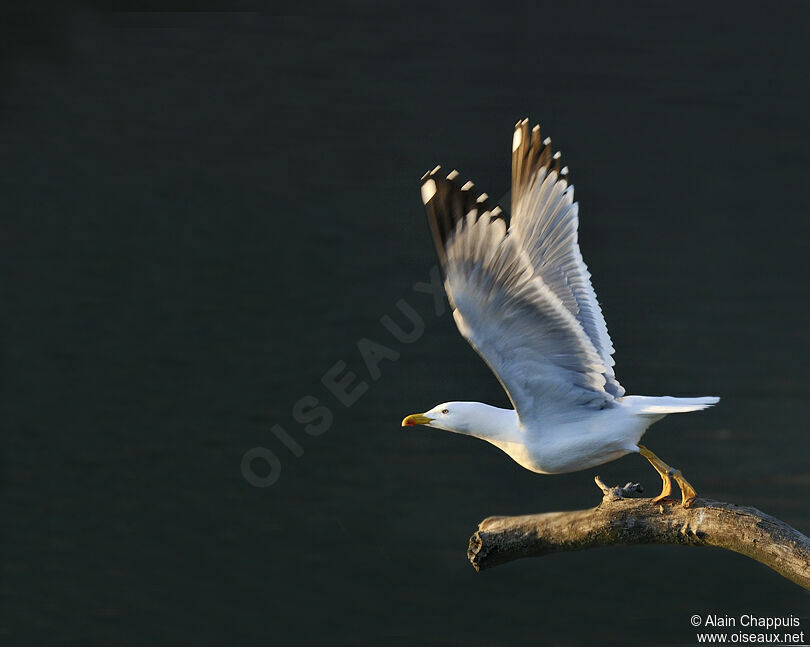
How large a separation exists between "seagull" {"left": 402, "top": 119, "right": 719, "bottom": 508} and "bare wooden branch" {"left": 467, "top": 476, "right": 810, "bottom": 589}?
0.06 m

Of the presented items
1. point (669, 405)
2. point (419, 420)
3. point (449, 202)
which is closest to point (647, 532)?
point (669, 405)

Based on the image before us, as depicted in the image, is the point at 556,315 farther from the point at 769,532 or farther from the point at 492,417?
the point at 769,532

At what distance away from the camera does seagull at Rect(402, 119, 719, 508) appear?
247cm

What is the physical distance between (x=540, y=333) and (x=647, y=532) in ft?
1.75

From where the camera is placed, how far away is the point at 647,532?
2582 millimetres

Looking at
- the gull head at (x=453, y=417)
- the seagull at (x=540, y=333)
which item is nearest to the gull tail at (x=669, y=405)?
the seagull at (x=540, y=333)

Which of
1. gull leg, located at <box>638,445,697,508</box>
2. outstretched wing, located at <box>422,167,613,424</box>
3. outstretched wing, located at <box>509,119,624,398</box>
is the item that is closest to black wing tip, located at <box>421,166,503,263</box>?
outstretched wing, located at <box>422,167,613,424</box>

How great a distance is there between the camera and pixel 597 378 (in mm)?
2656

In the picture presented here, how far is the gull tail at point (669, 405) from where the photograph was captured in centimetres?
245

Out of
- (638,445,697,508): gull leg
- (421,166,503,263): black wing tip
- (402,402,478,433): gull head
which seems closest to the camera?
(421,166,503,263): black wing tip

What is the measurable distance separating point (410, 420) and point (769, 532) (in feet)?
3.03

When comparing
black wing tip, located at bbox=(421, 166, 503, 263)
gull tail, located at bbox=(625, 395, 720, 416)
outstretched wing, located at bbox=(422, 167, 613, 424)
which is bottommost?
gull tail, located at bbox=(625, 395, 720, 416)

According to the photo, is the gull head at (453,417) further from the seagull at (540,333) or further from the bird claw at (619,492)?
the bird claw at (619,492)

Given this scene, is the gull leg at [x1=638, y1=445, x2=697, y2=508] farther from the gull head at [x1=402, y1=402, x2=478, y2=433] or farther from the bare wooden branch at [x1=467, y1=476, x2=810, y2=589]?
the gull head at [x1=402, y1=402, x2=478, y2=433]
